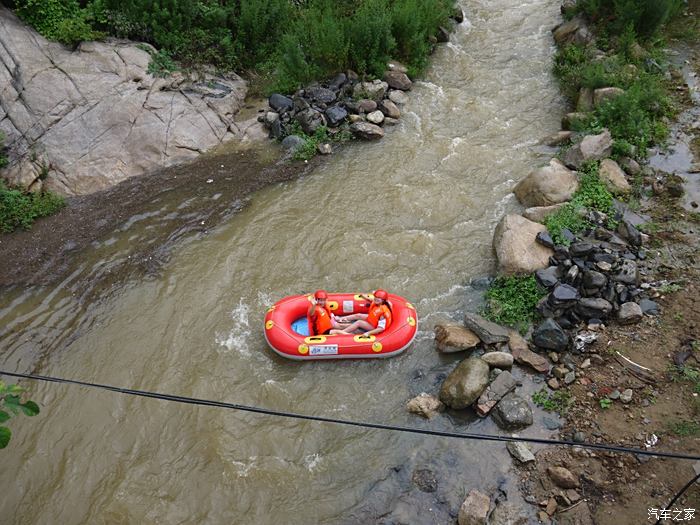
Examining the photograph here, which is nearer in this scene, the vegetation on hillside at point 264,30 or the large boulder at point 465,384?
the large boulder at point 465,384

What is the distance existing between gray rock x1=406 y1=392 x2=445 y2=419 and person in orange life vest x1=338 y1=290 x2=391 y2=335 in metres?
1.21

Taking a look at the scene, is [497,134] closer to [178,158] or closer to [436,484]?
[178,158]

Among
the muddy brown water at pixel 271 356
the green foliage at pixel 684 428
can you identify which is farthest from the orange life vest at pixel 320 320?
the green foliage at pixel 684 428

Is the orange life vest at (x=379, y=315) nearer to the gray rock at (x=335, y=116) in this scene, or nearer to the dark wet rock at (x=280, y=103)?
the gray rock at (x=335, y=116)

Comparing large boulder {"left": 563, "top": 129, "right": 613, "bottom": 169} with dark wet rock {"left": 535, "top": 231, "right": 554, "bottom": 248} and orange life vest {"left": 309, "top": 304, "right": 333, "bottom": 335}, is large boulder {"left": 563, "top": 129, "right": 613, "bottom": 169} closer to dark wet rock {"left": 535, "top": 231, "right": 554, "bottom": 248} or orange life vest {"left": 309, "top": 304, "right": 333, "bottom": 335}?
dark wet rock {"left": 535, "top": 231, "right": 554, "bottom": 248}

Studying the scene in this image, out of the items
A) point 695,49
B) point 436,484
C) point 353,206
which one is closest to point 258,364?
point 436,484

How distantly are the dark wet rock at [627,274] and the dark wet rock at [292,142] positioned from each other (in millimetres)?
7074

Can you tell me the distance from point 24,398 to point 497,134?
10.4 metres

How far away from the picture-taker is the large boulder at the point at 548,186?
9062 mm

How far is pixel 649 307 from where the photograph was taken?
7031 millimetres

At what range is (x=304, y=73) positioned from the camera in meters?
12.1

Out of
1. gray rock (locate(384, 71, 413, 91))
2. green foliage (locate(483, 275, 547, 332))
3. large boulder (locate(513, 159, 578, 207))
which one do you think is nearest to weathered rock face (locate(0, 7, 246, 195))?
gray rock (locate(384, 71, 413, 91))

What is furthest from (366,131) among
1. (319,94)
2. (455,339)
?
(455,339)

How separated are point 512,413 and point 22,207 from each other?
9.62 metres
